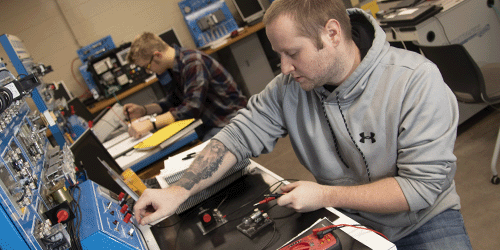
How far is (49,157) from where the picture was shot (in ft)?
4.43

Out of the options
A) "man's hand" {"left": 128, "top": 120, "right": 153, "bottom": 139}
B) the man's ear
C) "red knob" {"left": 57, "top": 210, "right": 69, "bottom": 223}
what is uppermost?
the man's ear

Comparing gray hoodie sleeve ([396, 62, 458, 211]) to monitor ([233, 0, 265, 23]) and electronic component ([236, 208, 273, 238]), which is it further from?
monitor ([233, 0, 265, 23])

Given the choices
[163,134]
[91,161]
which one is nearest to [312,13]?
[91,161]

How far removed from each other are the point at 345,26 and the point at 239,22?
4678 mm

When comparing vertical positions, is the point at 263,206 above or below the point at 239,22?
below

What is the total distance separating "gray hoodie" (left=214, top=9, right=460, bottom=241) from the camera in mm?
949

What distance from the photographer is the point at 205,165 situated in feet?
4.20

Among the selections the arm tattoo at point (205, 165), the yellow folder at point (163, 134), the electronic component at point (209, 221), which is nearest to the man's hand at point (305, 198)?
the electronic component at point (209, 221)

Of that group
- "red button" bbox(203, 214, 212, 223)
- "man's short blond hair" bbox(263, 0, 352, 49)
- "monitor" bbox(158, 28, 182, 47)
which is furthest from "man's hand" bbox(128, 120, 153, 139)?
"monitor" bbox(158, 28, 182, 47)

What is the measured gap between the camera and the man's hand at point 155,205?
1122 mm

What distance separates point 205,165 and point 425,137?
71 cm

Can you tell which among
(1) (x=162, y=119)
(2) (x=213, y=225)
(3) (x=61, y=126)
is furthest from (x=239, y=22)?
(2) (x=213, y=225)

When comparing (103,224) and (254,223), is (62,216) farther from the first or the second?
(254,223)

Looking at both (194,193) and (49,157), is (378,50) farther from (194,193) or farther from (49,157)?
(49,157)
